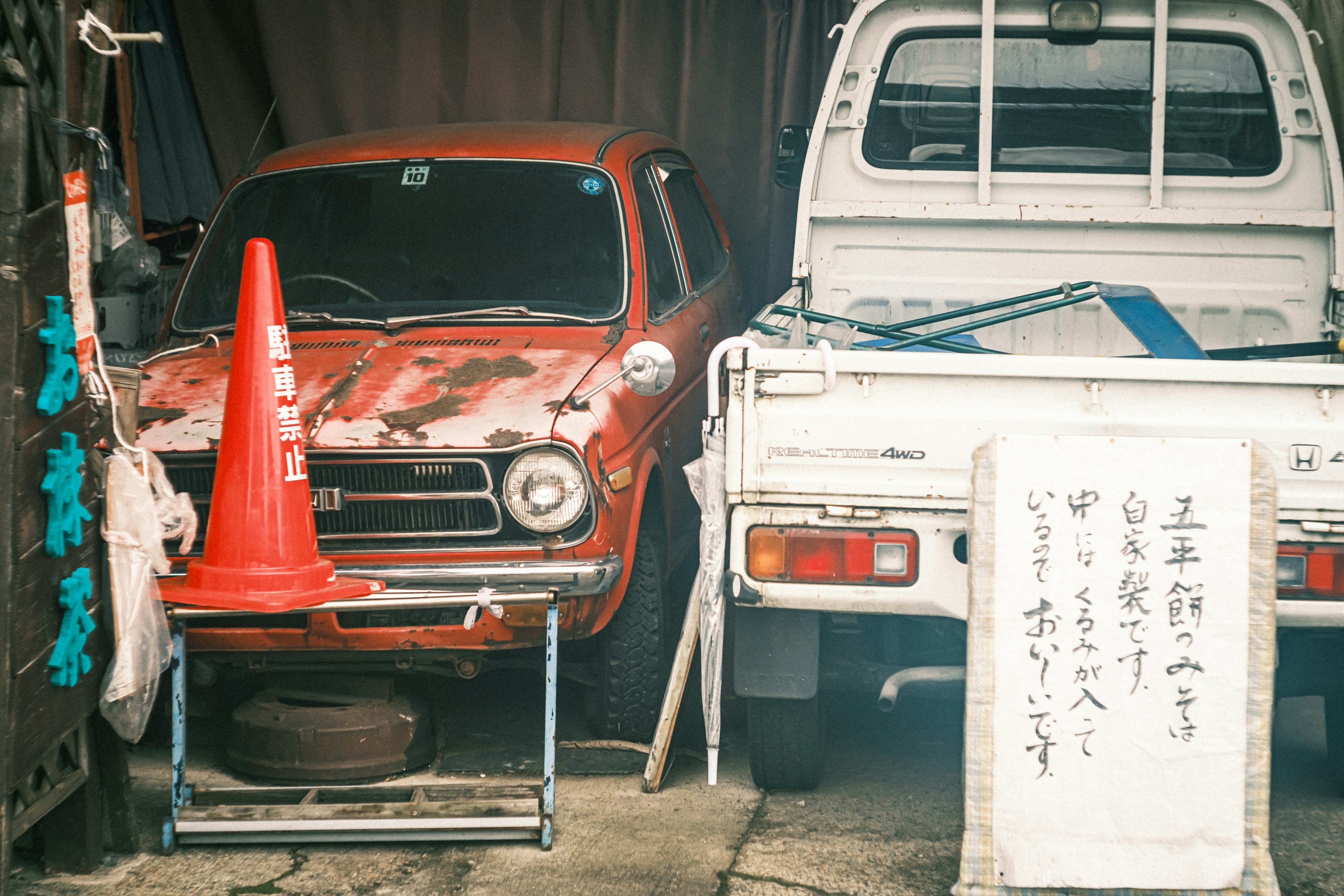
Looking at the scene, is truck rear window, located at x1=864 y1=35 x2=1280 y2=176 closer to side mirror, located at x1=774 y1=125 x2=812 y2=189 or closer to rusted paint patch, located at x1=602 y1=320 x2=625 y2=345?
side mirror, located at x1=774 y1=125 x2=812 y2=189

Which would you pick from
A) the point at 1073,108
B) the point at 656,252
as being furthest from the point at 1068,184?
→ the point at 656,252

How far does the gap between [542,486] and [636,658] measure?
28.2 inches

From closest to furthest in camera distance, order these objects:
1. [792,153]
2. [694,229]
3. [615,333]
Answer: [615,333], [792,153], [694,229]

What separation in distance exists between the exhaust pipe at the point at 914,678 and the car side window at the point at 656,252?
1598 millimetres

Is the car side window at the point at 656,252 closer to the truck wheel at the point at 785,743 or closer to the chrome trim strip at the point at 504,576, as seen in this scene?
the chrome trim strip at the point at 504,576

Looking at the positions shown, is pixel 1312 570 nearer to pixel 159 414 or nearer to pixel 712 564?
pixel 712 564

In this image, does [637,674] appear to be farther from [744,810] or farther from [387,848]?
[387,848]

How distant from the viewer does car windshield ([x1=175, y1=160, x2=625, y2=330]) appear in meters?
4.41

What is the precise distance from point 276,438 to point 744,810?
1.68 m

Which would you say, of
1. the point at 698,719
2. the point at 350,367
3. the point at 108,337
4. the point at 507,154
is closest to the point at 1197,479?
the point at 698,719

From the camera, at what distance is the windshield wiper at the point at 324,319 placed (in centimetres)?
424

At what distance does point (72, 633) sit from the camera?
9.50 ft

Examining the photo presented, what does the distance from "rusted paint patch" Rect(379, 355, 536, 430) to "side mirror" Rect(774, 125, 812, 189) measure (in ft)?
5.55

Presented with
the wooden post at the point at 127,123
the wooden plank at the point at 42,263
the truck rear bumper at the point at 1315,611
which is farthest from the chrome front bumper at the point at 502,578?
the wooden post at the point at 127,123
